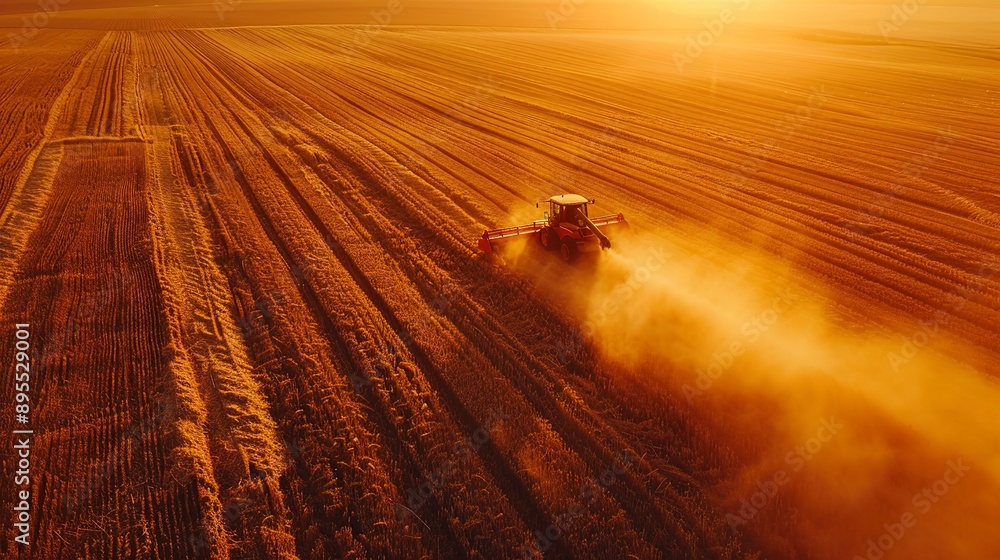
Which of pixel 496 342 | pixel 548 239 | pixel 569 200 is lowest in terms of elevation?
pixel 496 342

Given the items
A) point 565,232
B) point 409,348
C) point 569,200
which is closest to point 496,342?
point 409,348

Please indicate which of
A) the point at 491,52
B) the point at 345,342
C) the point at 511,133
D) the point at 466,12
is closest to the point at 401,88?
the point at 511,133

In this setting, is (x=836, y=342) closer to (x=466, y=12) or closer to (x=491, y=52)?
(x=491, y=52)

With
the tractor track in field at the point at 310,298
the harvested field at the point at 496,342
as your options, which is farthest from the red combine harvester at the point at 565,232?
the tractor track in field at the point at 310,298

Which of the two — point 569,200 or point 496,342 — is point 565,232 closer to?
point 569,200

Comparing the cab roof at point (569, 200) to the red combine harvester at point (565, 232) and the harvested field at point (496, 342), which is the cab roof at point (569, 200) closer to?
the red combine harvester at point (565, 232)

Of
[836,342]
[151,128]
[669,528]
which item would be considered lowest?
[151,128]

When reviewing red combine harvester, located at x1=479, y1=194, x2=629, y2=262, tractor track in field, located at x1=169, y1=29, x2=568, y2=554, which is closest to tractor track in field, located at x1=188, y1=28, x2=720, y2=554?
tractor track in field, located at x1=169, y1=29, x2=568, y2=554
